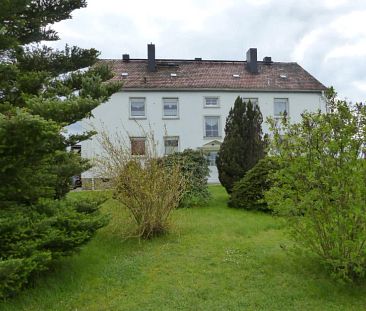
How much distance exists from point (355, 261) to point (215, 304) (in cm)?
181

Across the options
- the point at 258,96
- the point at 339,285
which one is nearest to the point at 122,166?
the point at 339,285

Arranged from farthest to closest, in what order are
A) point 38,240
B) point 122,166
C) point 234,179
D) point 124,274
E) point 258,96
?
1. point 258,96
2. point 234,179
3. point 122,166
4. point 124,274
5. point 38,240

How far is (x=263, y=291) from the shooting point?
552cm

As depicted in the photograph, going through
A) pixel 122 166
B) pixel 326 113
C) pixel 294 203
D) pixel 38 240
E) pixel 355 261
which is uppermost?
pixel 326 113

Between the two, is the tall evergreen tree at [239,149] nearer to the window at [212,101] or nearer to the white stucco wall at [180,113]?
the white stucco wall at [180,113]

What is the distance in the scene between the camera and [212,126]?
28688 millimetres

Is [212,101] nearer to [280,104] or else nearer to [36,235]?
[280,104]

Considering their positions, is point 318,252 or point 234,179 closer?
point 318,252

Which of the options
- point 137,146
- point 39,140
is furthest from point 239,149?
point 39,140

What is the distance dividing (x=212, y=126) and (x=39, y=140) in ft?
81.7

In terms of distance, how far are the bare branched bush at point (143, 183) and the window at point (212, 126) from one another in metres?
20.4

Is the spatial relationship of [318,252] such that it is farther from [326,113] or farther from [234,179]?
[234,179]

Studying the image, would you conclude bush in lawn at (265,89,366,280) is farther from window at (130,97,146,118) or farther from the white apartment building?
window at (130,97,146,118)

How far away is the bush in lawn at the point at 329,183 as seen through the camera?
16.9 ft
